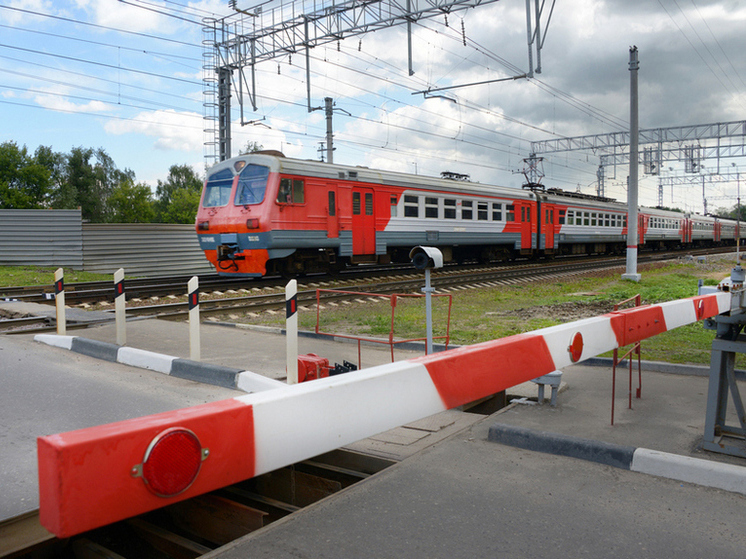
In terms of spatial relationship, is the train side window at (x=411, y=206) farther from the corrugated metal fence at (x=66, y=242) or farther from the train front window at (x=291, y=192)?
the corrugated metal fence at (x=66, y=242)

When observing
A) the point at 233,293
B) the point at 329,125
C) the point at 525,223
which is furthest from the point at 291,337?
the point at 329,125

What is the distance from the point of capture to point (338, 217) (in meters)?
16.5

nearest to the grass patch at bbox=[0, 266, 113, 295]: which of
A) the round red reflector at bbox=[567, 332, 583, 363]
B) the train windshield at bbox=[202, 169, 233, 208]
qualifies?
the train windshield at bbox=[202, 169, 233, 208]

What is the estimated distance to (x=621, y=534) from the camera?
2535 millimetres

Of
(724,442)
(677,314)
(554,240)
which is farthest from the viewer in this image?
(554,240)

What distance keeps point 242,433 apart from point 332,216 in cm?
1474

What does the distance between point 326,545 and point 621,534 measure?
4.40ft

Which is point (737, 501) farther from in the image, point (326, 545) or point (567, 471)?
point (326, 545)

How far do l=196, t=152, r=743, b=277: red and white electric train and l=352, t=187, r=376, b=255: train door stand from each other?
3 cm

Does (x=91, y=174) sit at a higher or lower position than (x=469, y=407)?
higher

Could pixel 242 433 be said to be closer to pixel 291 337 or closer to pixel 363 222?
pixel 291 337

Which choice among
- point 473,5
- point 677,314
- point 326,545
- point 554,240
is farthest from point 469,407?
point 554,240

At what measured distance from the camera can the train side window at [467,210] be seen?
21156mm

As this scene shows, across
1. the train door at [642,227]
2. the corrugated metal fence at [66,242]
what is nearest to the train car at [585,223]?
the train door at [642,227]
